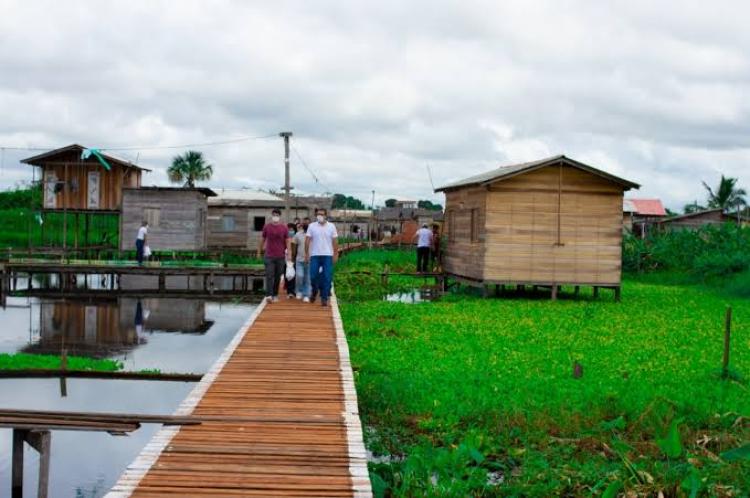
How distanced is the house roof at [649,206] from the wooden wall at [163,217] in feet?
131

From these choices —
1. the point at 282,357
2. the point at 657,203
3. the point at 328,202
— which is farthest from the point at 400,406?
the point at 657,203

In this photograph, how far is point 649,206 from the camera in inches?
2758

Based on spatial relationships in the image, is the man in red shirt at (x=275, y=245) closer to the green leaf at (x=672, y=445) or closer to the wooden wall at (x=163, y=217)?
the green leaf at (x=672, y=445)

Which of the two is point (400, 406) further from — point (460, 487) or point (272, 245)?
point (272, 245)

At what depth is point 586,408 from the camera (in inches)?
393

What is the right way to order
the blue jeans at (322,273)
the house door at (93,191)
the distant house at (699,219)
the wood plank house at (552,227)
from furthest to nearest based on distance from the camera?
the distant house at (699,219)
the house door at (93,191)
the wood plank house at (552,227)
the blue jeans at (322,273)

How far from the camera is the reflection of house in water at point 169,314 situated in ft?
75.7

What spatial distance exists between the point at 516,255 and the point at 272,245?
874cm

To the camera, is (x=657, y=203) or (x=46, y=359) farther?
(x=657, y=203)

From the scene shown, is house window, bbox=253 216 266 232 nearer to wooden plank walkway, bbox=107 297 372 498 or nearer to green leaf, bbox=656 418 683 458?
wooden plank walkway, bbox=107 297 372 498

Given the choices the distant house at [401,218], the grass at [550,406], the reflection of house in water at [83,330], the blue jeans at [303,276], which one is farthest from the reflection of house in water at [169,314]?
the distant house at [401,218]

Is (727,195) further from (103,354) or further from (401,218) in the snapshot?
(103,354)

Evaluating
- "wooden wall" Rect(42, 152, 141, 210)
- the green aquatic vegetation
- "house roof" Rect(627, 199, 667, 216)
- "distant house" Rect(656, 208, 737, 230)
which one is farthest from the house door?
"house roof" Rect(627, 199, 667, 216)

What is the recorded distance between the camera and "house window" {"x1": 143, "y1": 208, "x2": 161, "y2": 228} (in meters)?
39.9
